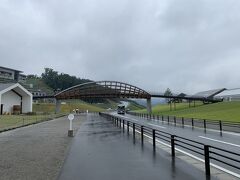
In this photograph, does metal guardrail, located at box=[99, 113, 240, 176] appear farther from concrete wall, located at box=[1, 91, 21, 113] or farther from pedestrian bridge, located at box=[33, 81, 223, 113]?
pedestrian bridge, located at box=[33, 81, 223, 113]

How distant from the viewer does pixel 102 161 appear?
Result: 11.7 meters

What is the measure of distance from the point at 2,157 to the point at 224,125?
20.3 meters

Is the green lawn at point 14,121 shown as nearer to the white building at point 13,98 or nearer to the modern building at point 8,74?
the white building at point 13,98

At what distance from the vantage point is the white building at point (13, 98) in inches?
2886

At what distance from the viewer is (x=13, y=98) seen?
261 feet

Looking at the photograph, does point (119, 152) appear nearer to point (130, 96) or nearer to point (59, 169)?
point (59, 169)

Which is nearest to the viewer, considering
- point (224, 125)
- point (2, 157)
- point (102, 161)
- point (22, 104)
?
point (102, 161)

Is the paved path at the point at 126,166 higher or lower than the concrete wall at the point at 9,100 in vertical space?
lower

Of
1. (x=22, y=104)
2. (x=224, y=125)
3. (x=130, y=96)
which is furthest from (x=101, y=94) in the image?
(x=224, y=125)

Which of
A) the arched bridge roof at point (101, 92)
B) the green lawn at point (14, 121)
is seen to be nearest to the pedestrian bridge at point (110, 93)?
the arched bridge roof at point (101, 92)

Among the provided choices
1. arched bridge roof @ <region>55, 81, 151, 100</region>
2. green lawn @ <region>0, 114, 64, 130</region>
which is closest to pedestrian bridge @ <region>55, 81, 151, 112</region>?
arched bridge roof @ <region>55, 81, 151, 100</region>

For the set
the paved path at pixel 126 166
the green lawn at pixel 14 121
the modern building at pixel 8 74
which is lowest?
the paved path at pixel 126 166

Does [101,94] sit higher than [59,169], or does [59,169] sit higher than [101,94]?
[101,94]

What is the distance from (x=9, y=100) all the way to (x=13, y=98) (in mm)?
2181
